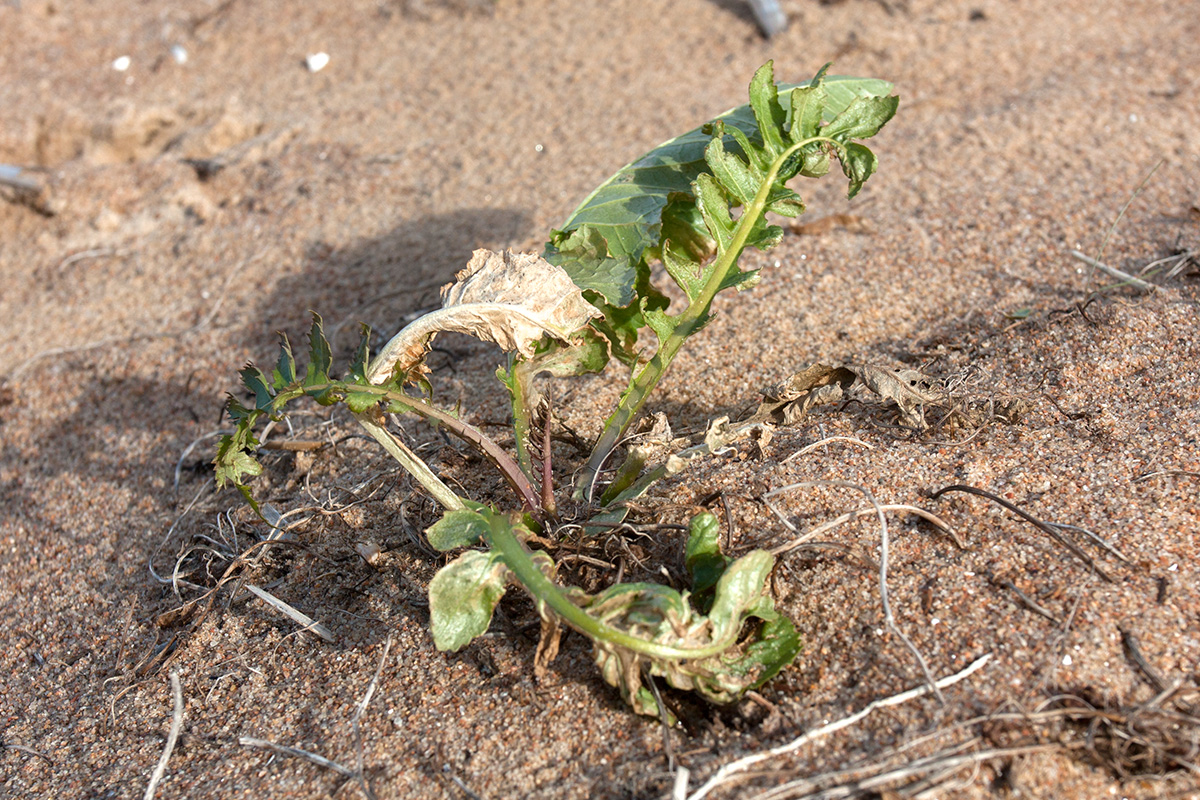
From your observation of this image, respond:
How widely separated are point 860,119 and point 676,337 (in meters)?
0.62

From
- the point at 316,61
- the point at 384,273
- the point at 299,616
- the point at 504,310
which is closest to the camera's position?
the point at 504,310

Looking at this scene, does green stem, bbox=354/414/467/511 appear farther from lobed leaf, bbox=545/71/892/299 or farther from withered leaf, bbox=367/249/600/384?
lobed leaf, bbox=545/71/892/299

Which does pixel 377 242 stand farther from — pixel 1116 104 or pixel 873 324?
pixel 1116 104

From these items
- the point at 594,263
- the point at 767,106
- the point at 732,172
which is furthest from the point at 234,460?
the point at 767,106

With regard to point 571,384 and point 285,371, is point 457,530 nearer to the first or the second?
point 285,371

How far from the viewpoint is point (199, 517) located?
2.28m

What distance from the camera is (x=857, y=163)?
1.89 metres

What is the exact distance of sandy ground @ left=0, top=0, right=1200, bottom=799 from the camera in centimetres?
146

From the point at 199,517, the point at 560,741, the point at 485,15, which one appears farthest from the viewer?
the point at 485,15

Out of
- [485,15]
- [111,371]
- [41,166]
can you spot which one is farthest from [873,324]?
[41,166]

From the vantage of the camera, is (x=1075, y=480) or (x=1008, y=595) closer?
(x=1008, y=595)

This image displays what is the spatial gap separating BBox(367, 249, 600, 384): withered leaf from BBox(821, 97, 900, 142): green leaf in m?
0.67

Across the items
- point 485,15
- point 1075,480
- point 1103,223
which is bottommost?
point 1103,223

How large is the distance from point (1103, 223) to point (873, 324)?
93 cm
